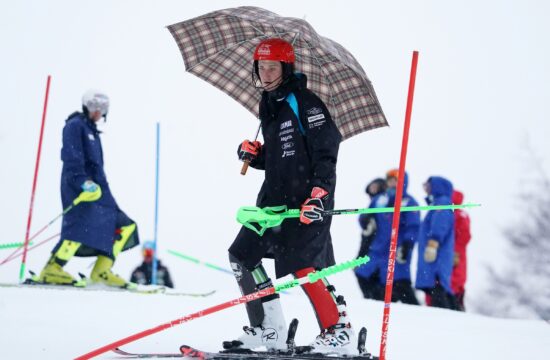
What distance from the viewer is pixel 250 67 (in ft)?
18.8

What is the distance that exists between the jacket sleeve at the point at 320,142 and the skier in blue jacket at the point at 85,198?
4164 mm

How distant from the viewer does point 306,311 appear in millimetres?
8031

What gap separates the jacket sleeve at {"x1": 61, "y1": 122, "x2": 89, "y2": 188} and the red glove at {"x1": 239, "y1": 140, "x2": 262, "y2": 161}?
12.0ft

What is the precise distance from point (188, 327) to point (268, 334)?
6.29 ft

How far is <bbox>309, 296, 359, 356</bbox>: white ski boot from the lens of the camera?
4.62 m

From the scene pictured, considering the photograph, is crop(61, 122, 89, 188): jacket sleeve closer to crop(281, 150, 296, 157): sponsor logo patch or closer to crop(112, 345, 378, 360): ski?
crop(112, 345, 378, 360): ski

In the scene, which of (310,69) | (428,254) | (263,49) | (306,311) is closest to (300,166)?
(263,49)

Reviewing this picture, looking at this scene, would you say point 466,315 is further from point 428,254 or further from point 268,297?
point 268,297

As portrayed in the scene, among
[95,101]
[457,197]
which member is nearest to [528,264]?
[457,197]

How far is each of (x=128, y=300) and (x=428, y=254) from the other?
3628 millimetres

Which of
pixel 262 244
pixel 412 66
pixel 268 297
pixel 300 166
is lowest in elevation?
pixel 268 297

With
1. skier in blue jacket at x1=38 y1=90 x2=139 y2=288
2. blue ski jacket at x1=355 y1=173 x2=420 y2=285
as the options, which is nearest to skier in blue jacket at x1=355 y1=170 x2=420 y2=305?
blue ski jacket at x1=355 y1=173 x2=420 y2=285

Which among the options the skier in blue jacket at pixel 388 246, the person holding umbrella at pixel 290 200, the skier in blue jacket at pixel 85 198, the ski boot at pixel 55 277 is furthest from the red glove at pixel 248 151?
the skier in blue jacket at pixel 388 246

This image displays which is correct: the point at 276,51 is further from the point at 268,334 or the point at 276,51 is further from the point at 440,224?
the point at 440,224
